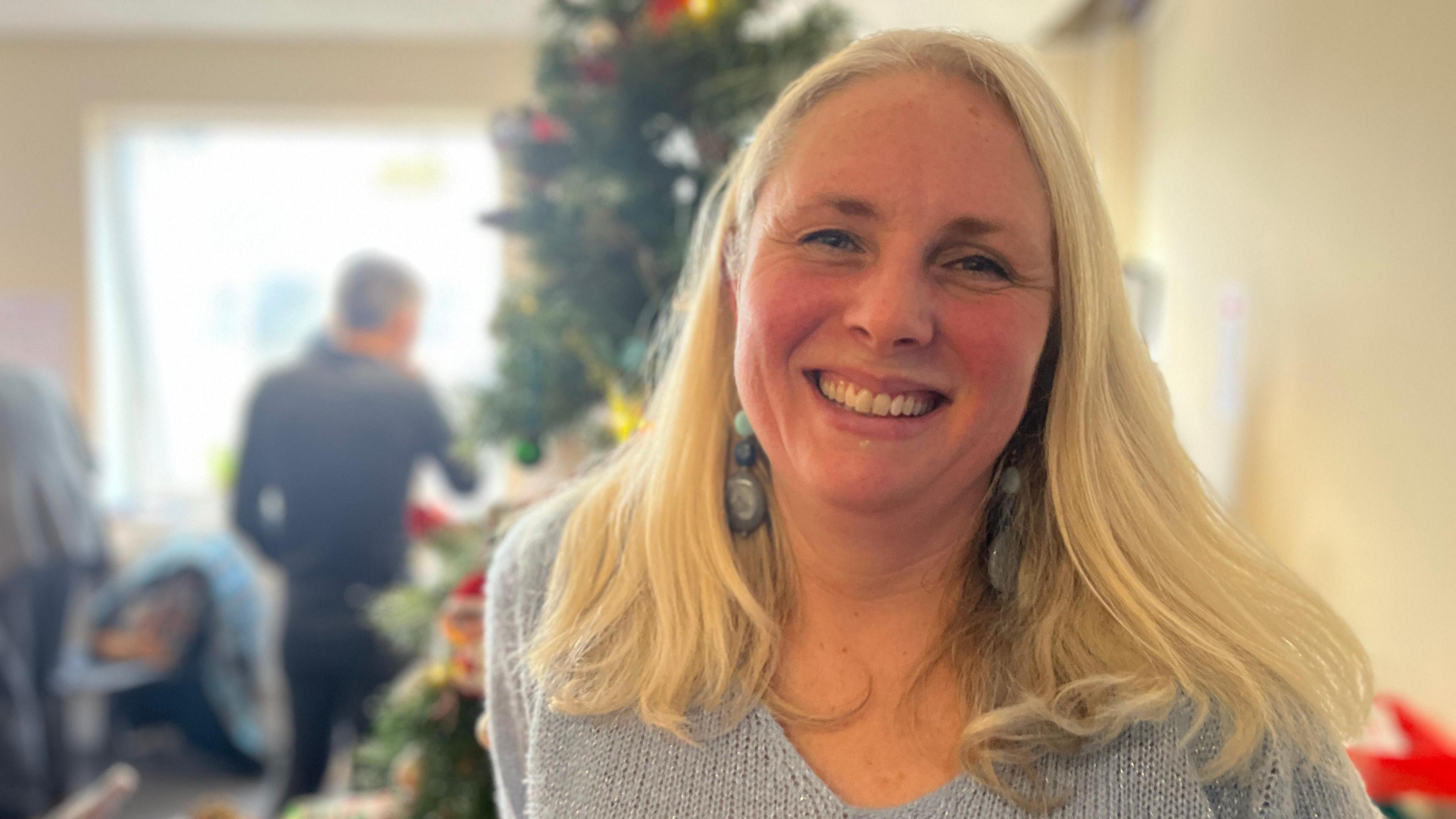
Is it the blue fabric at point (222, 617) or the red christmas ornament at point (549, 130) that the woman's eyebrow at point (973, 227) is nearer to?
the red christmas ornament at point (549, 130)

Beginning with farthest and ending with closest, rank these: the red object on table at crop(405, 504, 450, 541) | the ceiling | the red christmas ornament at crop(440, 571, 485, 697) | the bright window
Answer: the bright window, the ceiling, the red object on table at crop(405, 504, 450, 541), the red christmas ornament at crop(440, 571, 485, 697)

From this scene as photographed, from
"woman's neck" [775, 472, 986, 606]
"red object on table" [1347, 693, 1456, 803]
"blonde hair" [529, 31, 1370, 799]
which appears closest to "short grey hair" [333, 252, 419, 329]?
"blonde hair" [529, 31, 1370, 799]

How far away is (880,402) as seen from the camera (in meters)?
0.85

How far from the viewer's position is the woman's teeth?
852 mm

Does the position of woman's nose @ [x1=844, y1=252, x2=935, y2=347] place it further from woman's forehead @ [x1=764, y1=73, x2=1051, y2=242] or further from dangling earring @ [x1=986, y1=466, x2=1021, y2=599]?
dangling earring @ [x1=986, y1=466, x2=1021, y2=599]

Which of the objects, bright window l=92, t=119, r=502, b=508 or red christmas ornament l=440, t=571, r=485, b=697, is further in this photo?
bright window l=92, t=119, r=502, b=508

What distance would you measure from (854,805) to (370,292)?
6.82 ft

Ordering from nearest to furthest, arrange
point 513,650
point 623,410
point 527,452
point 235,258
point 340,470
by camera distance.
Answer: point 513,650 < point 623,410 < point 527,452 < point 340,470 < point 235,258

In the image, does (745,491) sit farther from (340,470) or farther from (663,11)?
(340,470)

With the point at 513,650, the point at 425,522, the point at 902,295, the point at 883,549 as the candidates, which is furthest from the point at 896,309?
the point at 425,522

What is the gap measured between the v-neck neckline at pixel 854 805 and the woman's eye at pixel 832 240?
43 centimetres

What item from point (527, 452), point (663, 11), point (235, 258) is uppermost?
point (663, 11)

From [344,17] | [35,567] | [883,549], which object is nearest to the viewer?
[883,549]

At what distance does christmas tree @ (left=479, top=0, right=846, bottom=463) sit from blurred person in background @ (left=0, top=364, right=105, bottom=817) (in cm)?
195
